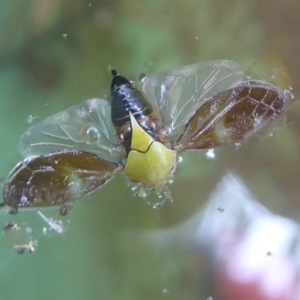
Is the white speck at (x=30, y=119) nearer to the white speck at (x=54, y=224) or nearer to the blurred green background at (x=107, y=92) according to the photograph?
the blurred green background at (x=107, y=92)

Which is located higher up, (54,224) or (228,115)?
(228,115)

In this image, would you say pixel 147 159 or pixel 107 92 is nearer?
pixel 147 159

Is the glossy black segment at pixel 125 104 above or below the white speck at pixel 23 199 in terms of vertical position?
above

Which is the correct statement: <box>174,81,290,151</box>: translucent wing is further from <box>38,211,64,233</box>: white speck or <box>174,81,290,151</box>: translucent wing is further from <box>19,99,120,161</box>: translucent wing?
<box>38,211,64,233</box>: white speck

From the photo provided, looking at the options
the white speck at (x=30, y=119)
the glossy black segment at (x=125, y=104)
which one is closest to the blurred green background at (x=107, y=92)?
the white speck at (x=30, y=119)

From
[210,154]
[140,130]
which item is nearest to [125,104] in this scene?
[140,130]

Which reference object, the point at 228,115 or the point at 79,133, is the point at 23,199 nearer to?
the point at 79,133
